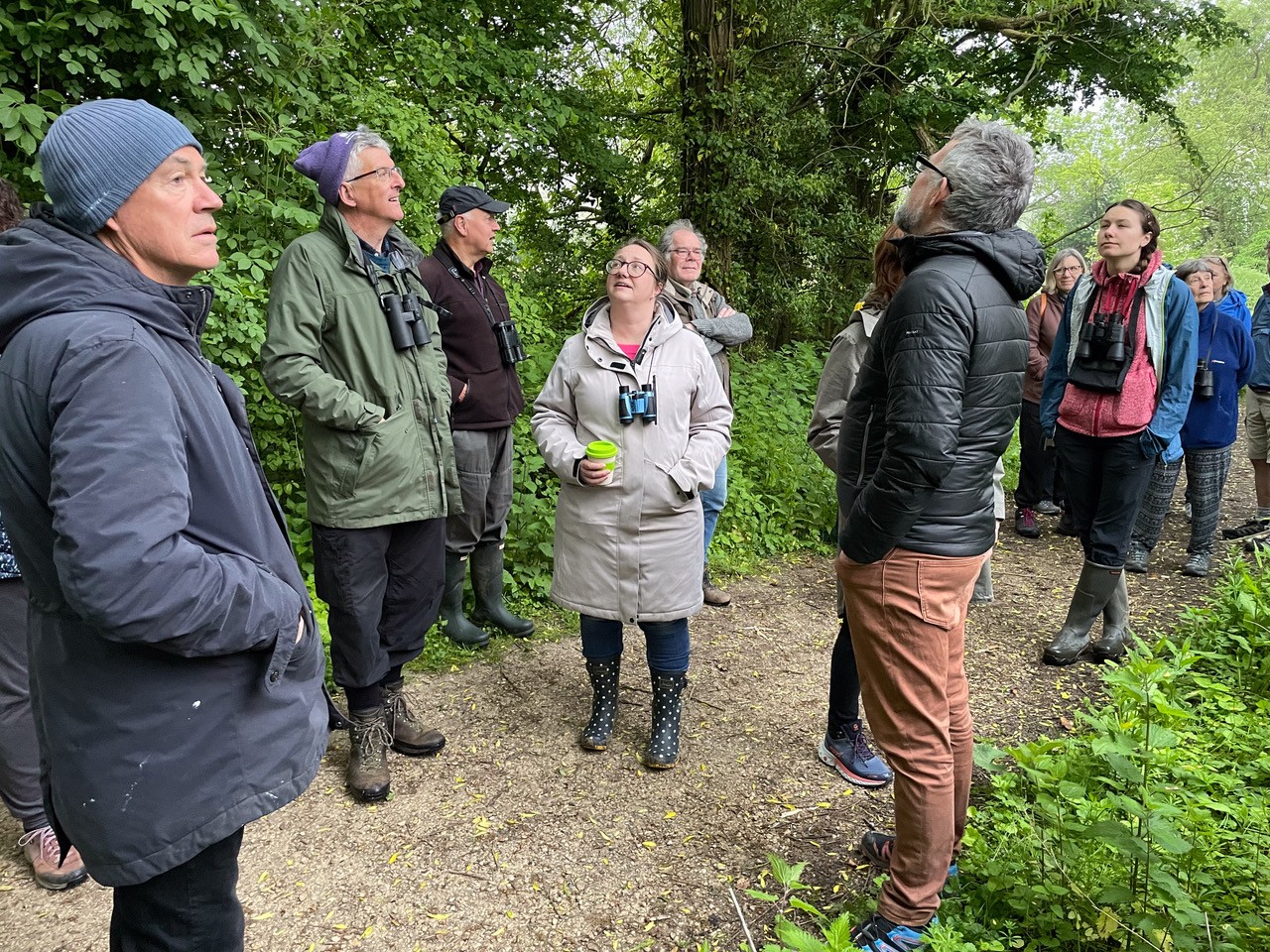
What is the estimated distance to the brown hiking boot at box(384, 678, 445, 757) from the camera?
342 cm

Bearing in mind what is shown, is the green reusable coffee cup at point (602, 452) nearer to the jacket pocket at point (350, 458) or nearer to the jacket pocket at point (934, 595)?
the jacket pocket at point (350, 458)

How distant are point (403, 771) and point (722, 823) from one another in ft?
4.19

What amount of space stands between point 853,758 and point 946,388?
1.89 m

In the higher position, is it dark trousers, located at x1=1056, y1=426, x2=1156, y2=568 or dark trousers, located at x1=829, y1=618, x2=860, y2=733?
dark trousers, located at x1=1056, y1=426, x2=1156, y2=568

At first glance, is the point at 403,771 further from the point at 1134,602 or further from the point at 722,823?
the point at 1134,602

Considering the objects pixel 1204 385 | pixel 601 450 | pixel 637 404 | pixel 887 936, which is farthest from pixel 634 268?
pixel 1204 385

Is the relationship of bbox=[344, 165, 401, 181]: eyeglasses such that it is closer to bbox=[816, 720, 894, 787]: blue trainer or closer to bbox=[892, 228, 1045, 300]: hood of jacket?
bbox=[892, 228, 1045, 300]: hood of jacket

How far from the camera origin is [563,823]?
306 cm

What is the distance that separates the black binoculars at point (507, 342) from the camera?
4312mm

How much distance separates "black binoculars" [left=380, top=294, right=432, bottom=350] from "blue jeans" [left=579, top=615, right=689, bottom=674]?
1269 millimetres

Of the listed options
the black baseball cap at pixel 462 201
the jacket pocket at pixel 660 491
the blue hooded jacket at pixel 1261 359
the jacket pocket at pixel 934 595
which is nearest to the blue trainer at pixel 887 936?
the jacket pocket at pixel 934 595

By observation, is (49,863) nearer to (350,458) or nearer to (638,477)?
(350,458)

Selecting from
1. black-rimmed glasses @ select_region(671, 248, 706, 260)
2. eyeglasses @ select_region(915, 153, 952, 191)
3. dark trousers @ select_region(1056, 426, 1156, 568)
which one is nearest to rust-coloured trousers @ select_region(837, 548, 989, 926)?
eyeglasses @ select_region(915, 153, 952, 191)

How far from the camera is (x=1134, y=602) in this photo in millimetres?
5410
